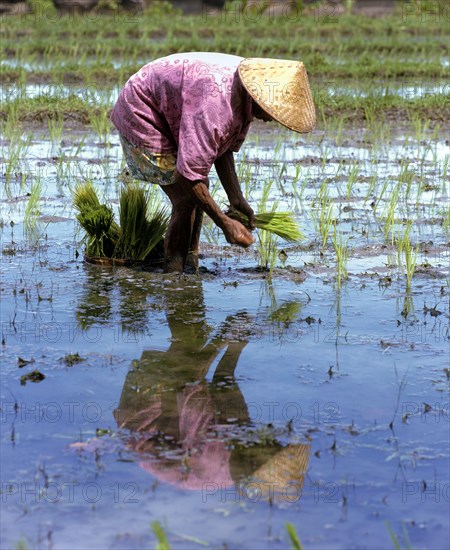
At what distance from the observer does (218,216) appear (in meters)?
4.18

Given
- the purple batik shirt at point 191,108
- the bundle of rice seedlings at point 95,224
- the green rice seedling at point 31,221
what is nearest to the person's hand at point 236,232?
the purple batik shirt at point 191,108

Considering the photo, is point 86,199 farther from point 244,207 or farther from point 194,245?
point 244,207

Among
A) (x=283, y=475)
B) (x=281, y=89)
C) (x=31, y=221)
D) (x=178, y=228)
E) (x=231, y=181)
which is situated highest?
(x=281, y=89)

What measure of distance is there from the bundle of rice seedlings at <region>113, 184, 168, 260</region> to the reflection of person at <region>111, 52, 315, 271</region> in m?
0.29

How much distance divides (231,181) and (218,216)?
0.35 metres

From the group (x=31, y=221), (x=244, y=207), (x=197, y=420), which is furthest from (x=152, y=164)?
(x=197, y=420)

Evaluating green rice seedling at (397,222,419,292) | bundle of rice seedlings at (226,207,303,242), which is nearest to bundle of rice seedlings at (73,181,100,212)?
bundle of rice seedlings at (226,207,303,242)

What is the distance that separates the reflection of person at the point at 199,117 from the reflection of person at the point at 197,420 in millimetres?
644

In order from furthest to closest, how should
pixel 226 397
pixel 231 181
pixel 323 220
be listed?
pixel 323 220
pixel 231 181
pixel 226 397

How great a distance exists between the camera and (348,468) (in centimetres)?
281

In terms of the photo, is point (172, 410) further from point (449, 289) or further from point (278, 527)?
point (449, 289)

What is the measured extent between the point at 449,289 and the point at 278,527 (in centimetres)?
221

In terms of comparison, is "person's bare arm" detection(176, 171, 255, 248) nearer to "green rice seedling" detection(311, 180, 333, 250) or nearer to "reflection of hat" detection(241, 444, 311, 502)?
"green rice seedling" detection(311, 180, 333, 250)

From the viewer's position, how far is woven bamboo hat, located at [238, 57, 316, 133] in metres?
3.94
